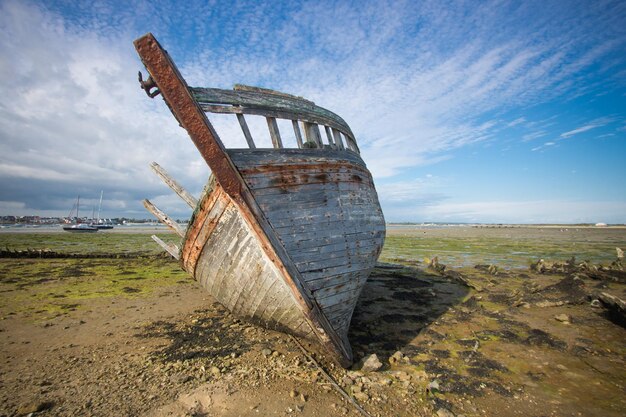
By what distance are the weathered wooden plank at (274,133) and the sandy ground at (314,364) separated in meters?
3.43

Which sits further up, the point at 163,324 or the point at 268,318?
the point at 268,318

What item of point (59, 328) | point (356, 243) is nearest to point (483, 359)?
point (356, 243)

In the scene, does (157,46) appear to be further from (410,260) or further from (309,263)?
(410,260)

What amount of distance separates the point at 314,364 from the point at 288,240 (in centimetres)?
210

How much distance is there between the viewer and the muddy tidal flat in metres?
3.67

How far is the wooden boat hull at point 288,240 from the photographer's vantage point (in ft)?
13.3

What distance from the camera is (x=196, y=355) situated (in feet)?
16.1

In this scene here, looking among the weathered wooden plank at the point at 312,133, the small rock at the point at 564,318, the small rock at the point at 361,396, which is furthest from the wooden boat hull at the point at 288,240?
the small rock at the point at 564,318

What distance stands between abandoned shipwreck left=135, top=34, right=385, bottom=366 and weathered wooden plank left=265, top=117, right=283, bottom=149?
0.02 meters

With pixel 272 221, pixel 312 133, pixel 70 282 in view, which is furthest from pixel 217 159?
pixel 70 282

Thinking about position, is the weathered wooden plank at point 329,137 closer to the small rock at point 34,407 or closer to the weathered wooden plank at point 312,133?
the weathered wooden plank at point 312,133

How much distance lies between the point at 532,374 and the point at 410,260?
12046mm

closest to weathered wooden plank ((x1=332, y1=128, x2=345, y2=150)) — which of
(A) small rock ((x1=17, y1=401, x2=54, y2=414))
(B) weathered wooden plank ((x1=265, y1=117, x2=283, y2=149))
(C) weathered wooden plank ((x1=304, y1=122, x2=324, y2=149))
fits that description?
(C) weathered wooden plank ((x1=304, y1=122, x2=324, y2=149))

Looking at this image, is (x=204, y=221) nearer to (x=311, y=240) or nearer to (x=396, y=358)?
(x=311, y=240)
